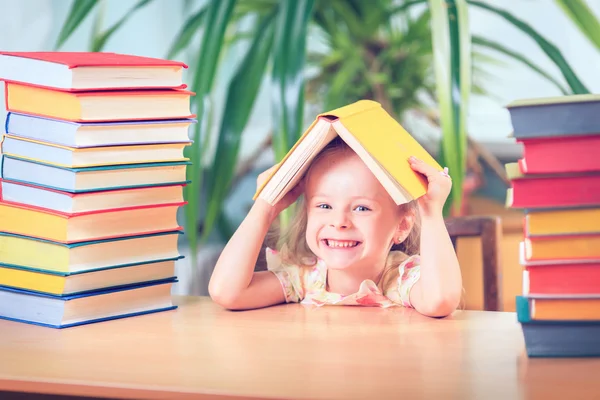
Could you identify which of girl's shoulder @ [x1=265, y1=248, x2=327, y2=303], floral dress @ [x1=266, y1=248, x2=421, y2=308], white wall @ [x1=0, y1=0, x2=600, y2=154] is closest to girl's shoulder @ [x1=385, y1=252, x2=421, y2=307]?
floral dress @ [x1=266, y1=248, x2=421, y2=308]

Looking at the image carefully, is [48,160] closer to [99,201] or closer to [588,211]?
[99,201]

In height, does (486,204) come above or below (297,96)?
below

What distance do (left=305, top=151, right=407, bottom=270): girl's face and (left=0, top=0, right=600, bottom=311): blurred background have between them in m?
0.44

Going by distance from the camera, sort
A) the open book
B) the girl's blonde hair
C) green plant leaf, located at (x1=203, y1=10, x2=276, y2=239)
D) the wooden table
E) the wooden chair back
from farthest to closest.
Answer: green plant leaf, located at (x1=203, y1=10, x2=276, y2=239), the wooden chair back, the girl's blonde hair, the open book, the wooden table

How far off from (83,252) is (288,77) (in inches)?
26.6

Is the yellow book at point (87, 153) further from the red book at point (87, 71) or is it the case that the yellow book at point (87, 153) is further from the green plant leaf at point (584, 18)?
the green plant leaf at point (584, 18)

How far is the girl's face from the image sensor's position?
1115 mm

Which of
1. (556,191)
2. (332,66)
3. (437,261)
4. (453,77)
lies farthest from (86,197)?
(332,66)

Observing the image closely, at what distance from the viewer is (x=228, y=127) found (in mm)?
1779

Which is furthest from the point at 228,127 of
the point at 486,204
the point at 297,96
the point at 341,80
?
the point at 486,204

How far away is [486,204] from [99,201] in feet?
6.90

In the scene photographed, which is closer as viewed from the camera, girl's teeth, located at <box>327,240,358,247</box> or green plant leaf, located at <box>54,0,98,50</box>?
girl's teeth, located at <box>327,240,358,247</box>

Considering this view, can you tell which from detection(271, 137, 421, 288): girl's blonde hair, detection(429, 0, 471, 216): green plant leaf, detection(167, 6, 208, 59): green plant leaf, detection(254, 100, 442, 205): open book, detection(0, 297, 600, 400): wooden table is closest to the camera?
detection(0, 297, 600, 400): wooden table

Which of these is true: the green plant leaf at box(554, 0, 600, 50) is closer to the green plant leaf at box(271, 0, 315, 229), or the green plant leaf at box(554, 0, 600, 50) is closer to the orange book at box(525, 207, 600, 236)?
the green plant leaf at box(271, 0, 315, 229)
